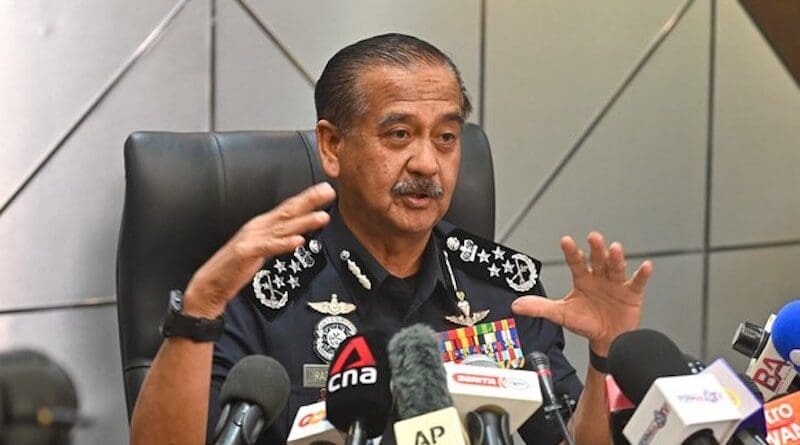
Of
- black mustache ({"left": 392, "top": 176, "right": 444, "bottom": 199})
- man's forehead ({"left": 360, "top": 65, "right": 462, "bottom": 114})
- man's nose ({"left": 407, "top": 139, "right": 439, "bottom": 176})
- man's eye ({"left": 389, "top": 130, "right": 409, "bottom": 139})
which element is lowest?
black mustache ({"left": 392, "top": 176, "right": 444, "bottom": 199})

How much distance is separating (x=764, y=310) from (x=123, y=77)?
2401mm

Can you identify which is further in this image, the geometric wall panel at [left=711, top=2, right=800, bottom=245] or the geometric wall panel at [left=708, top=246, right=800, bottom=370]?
the geometric wall panel at [left=708, top=246, right=800, bottom=370]

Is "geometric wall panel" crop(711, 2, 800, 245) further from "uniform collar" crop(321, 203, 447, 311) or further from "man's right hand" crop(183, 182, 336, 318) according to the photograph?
"man's right hand" crop(183, 182, 336, 318)

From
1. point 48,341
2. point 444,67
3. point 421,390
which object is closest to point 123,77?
point 48,341

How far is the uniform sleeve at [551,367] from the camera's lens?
1.92 m

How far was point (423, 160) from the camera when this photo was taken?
1.88 meters

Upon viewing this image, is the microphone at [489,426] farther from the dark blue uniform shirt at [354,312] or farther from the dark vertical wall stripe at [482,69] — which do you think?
the dark vertical wall stripe at [482,69]

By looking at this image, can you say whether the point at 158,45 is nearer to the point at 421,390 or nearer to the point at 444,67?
the point at 444,67

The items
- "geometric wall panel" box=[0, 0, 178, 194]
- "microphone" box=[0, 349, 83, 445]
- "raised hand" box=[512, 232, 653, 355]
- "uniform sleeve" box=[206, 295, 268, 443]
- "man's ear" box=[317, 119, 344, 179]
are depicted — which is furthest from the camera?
"geometric wall panel" box=[0, 0, 178, 194]

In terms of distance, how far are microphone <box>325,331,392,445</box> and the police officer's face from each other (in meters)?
0.71

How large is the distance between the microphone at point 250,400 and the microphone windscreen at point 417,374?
172 millimetres

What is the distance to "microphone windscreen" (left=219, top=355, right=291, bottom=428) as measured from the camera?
1255mm

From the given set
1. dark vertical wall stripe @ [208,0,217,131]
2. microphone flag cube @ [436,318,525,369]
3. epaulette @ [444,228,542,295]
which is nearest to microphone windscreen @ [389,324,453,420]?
microphone flag cube @ [436,318,525,369]

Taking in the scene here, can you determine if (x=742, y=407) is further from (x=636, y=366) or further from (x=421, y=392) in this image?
(x=421, y=392)
